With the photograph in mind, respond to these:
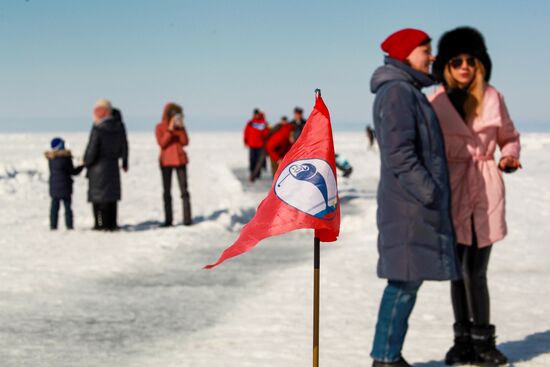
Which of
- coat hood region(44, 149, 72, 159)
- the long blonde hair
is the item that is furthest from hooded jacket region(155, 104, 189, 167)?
the long blonde hair

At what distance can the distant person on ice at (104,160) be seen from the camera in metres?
10.5

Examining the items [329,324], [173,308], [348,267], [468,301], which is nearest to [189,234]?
[348,267]

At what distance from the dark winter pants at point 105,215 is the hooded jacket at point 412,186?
7.24 m

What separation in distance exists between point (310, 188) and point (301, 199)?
0.22 feet

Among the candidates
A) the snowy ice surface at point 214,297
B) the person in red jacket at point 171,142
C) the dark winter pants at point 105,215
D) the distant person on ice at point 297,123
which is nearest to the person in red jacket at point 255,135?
the distant person on ice at point 297,123

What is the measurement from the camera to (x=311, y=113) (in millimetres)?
3867

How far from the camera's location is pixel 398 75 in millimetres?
3975

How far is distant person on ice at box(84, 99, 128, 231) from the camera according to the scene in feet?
34.4

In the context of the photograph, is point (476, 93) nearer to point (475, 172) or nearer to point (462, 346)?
point (475, 172)

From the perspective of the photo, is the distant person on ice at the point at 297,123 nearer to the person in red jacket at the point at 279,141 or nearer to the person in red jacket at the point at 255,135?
the person in red jacket at the point at 279,141

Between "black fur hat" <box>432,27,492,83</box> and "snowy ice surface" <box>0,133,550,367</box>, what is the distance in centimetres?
169

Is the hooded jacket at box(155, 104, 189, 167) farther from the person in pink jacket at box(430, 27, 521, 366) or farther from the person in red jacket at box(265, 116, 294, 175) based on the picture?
the person in pink jacket at box(430, 27, 521, 366)

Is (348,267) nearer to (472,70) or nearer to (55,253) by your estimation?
(55,253)

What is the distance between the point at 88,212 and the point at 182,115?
3383mm
